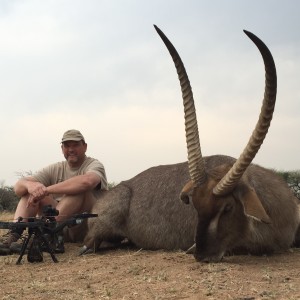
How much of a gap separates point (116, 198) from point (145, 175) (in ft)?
1.66

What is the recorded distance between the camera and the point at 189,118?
5.23 meters

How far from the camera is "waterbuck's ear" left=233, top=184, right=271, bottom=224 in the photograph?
4652mm

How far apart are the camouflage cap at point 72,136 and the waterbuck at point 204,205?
0.85 m

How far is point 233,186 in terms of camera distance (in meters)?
4.86

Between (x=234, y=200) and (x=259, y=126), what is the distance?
72 cm

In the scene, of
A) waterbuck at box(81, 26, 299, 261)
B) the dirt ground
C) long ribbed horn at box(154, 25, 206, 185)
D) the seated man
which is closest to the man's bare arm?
the seated man

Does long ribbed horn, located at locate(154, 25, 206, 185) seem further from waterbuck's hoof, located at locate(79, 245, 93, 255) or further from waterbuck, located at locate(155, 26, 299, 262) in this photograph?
waterbuck's hoof, located at locate(79, 245, 93, 255)

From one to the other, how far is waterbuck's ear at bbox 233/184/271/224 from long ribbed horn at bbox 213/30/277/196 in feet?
0.37

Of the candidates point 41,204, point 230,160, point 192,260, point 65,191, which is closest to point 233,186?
point 192,260

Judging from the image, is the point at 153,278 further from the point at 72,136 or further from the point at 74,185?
the point at 72,136

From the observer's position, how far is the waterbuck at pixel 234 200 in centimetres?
466

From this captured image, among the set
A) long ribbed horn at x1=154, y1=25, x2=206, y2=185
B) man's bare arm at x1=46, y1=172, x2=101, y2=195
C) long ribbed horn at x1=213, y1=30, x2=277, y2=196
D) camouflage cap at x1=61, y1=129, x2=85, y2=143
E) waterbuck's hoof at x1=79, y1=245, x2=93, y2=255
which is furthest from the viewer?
camouflage cap at x1=61, y1=129, x2=85, y2=143

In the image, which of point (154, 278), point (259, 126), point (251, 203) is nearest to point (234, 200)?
point (251, 203)

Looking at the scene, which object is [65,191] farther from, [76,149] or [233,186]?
[233,186]
